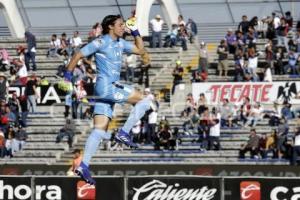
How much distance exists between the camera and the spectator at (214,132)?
3766 cm

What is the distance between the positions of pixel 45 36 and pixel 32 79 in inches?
376

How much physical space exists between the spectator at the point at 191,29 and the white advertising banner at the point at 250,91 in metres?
4.85

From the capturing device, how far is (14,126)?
40.7 m

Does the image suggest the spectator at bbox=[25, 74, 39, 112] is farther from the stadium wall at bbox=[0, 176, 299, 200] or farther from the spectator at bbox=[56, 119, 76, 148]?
the stadium wall at bbox=[0, 176, 299, 200]

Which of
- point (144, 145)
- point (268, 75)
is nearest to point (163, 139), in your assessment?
point (144, 145)

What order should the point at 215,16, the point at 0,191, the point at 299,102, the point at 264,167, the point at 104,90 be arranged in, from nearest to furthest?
1. the point at 104,90
2. the point at 0,191
3. the point at 264,167
4. the point at 299,102
5. the point at 215,16

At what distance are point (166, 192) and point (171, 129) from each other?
11853mm

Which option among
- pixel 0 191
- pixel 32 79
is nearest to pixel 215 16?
pixel 32 79

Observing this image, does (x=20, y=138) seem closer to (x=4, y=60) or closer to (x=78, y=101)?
(x=78, y=101)

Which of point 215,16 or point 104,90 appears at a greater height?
point 215,16

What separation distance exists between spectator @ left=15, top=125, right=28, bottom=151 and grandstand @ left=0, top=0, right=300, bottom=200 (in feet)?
0.55

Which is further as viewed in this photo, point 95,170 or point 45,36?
point 45,36

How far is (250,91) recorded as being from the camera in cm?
4047

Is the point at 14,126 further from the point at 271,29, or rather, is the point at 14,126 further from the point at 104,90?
the point at 104,90
